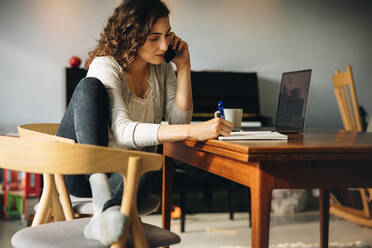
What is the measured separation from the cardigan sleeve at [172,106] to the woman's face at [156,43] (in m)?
0.22

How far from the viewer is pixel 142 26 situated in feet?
5.37

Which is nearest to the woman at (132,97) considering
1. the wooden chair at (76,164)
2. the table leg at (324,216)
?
the wooden chair at (76,164)

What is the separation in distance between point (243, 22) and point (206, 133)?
116 inches

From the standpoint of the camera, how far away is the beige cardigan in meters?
1.40

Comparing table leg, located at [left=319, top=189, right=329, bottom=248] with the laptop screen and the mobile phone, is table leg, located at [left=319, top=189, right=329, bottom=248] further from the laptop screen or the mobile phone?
the mobile phone

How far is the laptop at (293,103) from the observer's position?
5.53 ft

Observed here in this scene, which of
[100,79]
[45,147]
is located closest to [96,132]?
[100,79]

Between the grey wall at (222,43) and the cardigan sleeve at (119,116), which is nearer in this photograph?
the cardigan sleeve at (119,116)

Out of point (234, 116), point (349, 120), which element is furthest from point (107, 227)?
point (349, 120)

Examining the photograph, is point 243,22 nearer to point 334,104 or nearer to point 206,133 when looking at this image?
point 334,104

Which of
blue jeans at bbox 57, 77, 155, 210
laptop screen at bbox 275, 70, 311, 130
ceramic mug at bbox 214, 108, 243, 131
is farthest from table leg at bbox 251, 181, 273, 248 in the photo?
laptop screen at bbox 275, 70, 311, 130

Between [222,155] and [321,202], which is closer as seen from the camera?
[222,155]

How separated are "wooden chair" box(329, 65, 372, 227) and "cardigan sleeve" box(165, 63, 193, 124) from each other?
1.25 m

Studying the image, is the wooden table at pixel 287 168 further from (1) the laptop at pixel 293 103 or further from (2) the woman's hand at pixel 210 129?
(1) the laptop at pixel 293 103
